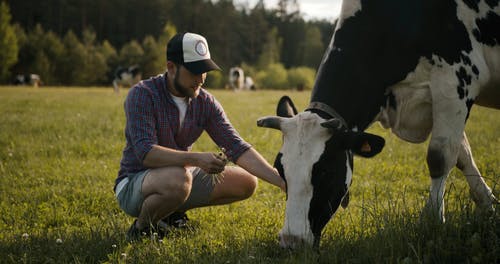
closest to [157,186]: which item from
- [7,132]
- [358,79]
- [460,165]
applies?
[358,79]

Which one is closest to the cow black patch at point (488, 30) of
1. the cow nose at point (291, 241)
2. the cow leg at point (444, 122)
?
the cow leg at point (444, 122)

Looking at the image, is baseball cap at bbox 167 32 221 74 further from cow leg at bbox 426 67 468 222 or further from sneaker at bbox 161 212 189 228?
cow leg at bbox 426 67 468 222

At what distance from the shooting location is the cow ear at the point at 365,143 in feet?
11.1

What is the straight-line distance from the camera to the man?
13.0ft

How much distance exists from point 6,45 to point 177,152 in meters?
54.2

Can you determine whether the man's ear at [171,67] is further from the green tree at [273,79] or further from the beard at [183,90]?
the green tree at [273,79]

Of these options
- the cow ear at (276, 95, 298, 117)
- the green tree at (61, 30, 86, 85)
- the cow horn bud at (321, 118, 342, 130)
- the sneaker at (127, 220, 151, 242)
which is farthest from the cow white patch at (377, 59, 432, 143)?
the green tree at (61, 30, 86, 85)

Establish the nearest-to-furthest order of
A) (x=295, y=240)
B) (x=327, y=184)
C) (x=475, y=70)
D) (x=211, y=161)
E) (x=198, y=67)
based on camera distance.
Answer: (x=295, y=240), (x=327, y=184), (x=211, y=161), (x=475, y=70), (x=198, y=67)

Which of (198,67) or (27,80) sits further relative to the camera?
(27,80)

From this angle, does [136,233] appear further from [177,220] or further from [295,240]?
[295,240]

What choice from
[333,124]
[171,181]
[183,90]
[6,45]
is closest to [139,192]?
[171,181]

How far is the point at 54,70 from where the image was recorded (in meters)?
57.8

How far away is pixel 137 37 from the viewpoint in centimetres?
7744

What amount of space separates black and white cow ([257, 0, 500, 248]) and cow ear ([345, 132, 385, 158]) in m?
0.02
